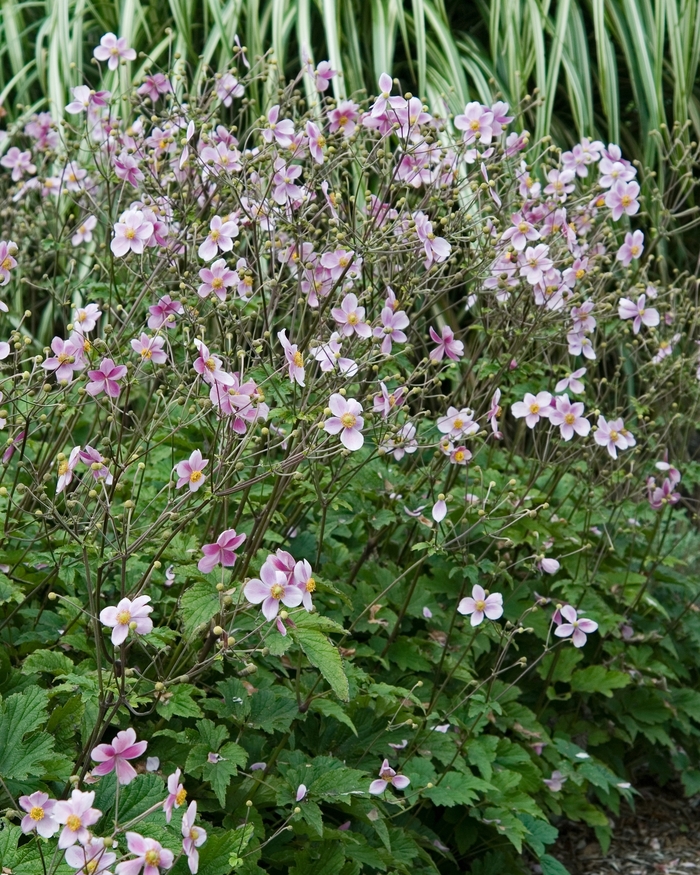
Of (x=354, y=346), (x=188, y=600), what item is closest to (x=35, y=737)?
(x=188, y=600)

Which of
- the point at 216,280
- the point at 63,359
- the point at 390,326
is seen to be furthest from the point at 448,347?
the point at 63,359

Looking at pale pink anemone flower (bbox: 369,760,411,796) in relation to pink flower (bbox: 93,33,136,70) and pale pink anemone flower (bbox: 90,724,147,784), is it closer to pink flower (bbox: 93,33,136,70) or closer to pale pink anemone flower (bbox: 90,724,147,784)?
pale pink anemone flower (bbox: 90,724,147,784)

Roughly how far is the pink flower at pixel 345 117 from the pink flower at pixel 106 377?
0.81 metres

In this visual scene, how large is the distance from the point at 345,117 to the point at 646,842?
6.54ft

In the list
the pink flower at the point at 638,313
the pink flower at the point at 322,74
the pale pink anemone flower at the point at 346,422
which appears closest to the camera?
the pale pink anemone flower at the point at 346,422

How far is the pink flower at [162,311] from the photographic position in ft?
5.79

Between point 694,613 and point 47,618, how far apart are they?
180cm

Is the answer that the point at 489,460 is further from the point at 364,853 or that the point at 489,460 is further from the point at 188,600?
the point at 188,600

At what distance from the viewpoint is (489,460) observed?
2568 millimetres

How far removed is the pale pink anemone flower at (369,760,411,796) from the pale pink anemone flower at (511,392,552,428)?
739 mm

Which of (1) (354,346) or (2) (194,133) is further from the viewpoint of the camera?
(2) (194,133)

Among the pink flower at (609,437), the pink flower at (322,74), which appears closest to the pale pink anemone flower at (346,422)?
the pink flower at (609,437)

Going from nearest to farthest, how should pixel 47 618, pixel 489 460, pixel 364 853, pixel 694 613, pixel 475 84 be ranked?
pixel 364 853
pixel 47 618
pixel 489 460
pixel 694 613
pixel 475 84

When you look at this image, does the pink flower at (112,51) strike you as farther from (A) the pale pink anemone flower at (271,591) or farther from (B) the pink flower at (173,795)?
(B) the pink flower at (173,795)
